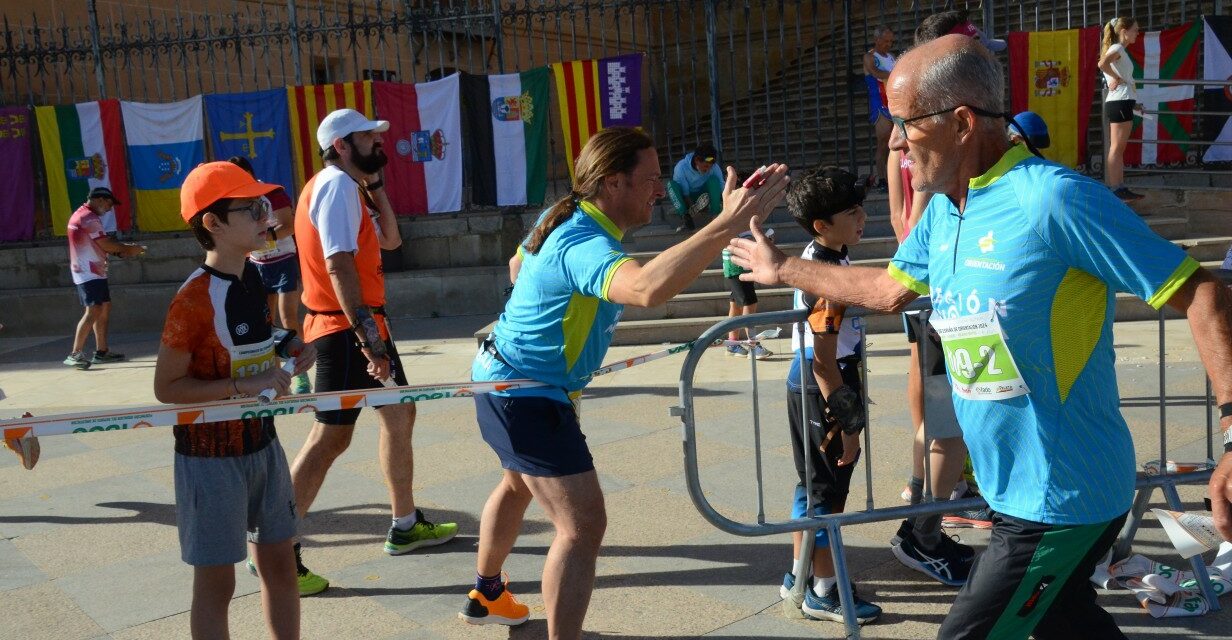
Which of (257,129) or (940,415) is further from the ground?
(257,129)

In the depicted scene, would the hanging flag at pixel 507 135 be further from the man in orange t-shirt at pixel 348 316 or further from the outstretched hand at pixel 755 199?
the outstretched hand at pixel 755 199

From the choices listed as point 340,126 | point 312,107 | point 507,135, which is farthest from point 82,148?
point 340,126

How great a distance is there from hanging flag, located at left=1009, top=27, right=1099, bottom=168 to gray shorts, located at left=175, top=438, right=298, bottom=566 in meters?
11.2

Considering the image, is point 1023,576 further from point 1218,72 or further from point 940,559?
point 1218,72

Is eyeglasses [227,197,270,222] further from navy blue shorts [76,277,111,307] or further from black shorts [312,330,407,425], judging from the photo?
navy blue shorts [76,277,111,307]

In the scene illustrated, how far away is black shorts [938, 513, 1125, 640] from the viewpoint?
232cm

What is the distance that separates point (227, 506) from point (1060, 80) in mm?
11765

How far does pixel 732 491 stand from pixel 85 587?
293 centimetres

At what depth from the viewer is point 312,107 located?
13.4m

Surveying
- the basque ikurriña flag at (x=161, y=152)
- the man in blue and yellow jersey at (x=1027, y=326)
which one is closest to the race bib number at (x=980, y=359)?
the man in blue and yellow jersey at (x=1027, y=326)

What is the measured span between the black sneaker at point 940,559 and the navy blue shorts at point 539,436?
61.9 inches

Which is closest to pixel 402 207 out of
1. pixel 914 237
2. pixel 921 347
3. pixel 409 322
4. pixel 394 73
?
pixel 409 322

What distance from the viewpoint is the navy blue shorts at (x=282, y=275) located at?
26.9ft

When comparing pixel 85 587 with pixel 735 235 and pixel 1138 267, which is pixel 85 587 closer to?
pixel 735 235
